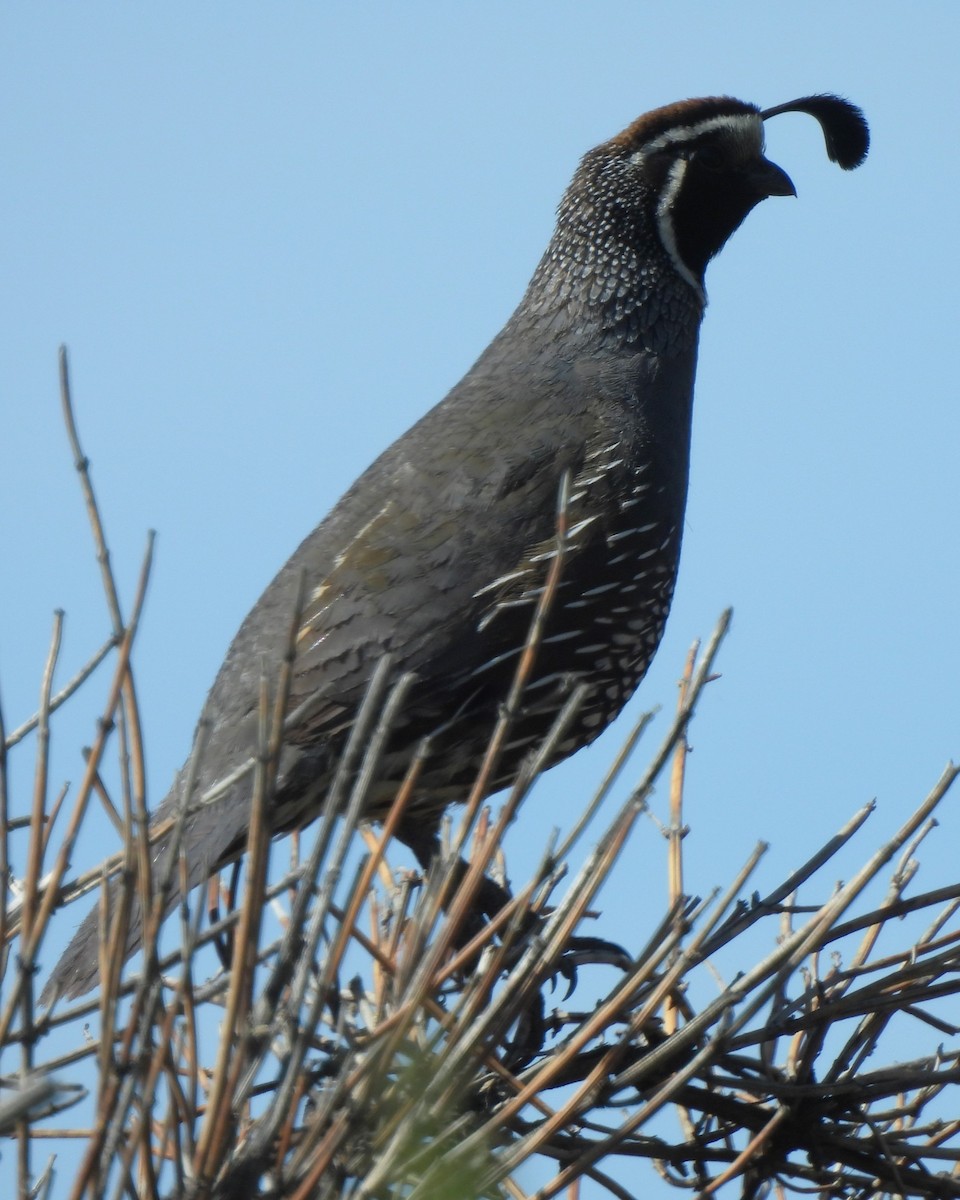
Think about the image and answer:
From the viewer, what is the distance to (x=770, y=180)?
5031 millimetres

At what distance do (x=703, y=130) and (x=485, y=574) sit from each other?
194 cm

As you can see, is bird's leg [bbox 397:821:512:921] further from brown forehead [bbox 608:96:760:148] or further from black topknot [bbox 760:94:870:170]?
black topknot [bbox 760:94:870:170]

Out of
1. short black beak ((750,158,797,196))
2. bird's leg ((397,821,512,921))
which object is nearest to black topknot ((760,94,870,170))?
short black beak ((750,158,797,196))

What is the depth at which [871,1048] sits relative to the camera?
2.74 meters

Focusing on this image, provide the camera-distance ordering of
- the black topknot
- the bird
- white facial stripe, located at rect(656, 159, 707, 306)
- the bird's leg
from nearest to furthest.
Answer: the bird → the bird's leg → white facial stripe, located at rect(656, 159, 707, 306) → the black topknot

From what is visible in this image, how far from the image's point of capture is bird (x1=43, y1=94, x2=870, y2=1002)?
3596mm

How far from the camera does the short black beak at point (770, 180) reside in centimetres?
503

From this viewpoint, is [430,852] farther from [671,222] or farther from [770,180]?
[770,180]

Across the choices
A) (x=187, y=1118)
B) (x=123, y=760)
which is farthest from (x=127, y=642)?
(x=187, y=1118)

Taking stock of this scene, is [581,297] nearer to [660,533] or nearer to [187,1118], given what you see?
[660,533]

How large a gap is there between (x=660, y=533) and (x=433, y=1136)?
2.33 meters

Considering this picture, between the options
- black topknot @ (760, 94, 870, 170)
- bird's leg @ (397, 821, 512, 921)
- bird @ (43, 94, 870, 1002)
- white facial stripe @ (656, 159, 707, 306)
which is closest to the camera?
bird @ (43, 94, 870, 1002)

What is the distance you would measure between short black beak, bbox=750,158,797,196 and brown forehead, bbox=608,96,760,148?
0.56 feet

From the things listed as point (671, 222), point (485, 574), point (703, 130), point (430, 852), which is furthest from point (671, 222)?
point (430, 852)
